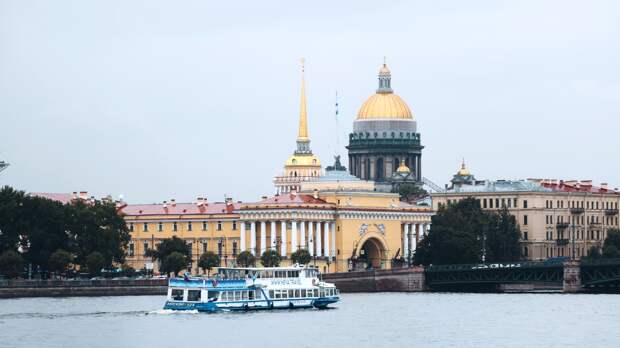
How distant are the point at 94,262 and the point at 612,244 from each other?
125 ft

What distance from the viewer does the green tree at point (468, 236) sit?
124125 mm

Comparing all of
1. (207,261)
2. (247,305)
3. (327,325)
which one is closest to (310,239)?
(207,261)

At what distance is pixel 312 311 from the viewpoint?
9288 cm

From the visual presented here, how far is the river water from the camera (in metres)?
76.4

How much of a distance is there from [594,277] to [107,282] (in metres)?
22.5

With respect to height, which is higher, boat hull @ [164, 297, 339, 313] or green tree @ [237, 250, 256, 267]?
green tree @ [237, 250, 256, 267]

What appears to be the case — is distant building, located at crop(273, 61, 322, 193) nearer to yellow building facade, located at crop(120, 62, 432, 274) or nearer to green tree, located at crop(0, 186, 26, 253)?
yellow building facade, located at crop(120, 62, 432, 274)

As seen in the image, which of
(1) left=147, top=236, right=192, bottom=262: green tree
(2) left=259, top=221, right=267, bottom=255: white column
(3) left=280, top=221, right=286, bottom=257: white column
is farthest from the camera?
(2) left=259, top=221, right=267, bottom=255: white column

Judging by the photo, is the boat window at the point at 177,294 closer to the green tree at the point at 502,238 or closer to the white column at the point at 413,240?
the green tree at the point at 502,238

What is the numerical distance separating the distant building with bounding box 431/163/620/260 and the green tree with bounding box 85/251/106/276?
34.3m

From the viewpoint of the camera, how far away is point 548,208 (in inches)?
5655

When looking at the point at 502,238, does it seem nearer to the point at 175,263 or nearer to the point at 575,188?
the point at 575,188

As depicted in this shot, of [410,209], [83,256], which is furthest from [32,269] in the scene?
[410,209]

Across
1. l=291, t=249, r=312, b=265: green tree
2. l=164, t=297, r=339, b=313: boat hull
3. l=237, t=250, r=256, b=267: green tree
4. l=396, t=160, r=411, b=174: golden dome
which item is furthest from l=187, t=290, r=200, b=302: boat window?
l=396, t=160, r=411, b=174: golden dome
